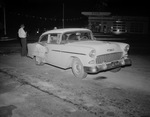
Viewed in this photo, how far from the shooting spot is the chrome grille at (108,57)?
5637 millimetres

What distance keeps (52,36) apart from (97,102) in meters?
3.96

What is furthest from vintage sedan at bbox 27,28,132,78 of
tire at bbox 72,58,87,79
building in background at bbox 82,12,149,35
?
building in background at bbox 82,12,149,35

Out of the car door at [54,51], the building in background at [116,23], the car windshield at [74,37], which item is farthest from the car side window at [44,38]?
the building in background at [116,23]

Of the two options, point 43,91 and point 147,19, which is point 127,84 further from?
point 147,19

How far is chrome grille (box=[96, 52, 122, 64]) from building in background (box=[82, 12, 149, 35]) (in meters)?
34.0

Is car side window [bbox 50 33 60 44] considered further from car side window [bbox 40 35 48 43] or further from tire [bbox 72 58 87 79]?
tire [bbox 72 58 87 79]

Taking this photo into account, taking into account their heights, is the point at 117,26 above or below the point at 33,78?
above

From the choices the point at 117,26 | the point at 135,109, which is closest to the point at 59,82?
→ the point at 135,109

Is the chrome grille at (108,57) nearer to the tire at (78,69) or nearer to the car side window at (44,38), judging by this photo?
the tire at (78,69)

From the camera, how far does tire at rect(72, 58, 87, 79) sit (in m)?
6.01

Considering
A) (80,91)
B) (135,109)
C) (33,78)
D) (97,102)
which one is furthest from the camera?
(33,78)

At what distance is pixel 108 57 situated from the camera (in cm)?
585

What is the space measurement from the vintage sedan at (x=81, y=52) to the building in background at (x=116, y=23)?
33.2 metres

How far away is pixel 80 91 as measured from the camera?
4.96m
